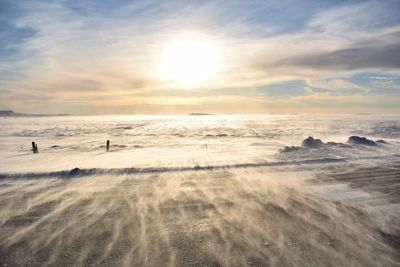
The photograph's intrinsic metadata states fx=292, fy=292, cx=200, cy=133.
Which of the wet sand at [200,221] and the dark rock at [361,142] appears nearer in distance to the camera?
the wet sand at [200,221]

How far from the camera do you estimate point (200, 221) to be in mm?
→ 8688

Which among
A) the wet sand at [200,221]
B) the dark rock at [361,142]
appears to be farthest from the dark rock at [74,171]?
the dark rock at [361,142]

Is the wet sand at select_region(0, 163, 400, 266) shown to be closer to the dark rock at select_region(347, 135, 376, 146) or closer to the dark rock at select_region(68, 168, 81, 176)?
the dark rock at select_region(68, 168, 81, 176)

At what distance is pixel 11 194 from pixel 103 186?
11.3 ft

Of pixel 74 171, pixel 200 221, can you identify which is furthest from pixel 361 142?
pixel 74 171

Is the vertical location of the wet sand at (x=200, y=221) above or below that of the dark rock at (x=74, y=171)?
below

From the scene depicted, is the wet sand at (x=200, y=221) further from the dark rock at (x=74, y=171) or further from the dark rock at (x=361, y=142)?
the dark rock at (x=361, y=142)

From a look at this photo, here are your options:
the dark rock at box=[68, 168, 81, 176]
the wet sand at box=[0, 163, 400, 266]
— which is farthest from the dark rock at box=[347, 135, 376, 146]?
the dark rock at box=[68, 168, 81, 176]

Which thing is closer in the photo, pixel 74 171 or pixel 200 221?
pixel 200 221

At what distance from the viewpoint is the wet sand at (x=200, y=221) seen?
6.68 metres

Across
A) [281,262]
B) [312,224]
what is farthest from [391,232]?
[281,262]

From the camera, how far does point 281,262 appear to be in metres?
6.40

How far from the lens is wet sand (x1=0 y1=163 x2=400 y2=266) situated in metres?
6.68

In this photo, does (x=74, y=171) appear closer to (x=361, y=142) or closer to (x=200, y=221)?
(x=200, y=221)
